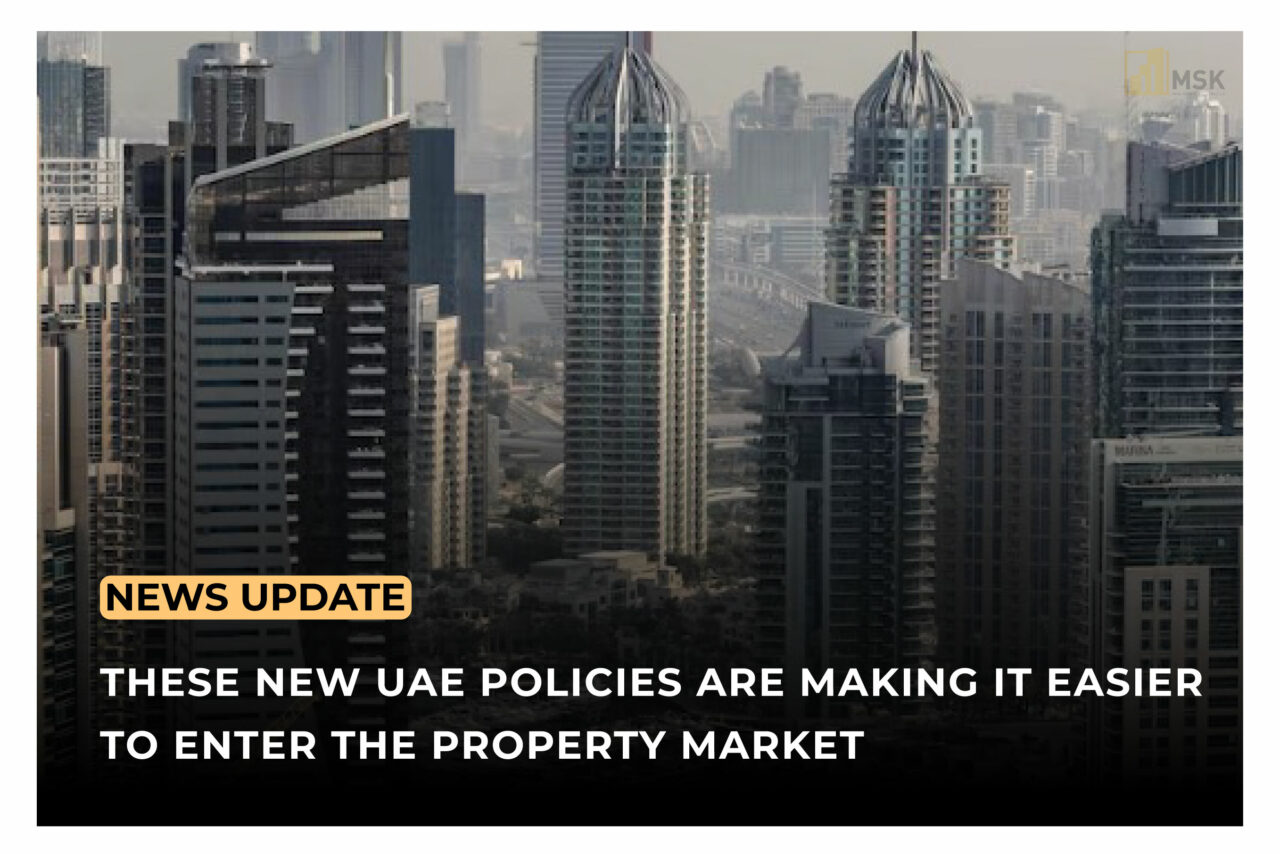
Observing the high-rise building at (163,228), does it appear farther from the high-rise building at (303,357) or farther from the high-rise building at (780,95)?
the high-rise building at (780,95)

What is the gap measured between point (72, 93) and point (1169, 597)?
11.9ft

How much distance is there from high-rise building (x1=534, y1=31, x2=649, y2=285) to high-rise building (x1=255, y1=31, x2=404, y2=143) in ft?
1.60

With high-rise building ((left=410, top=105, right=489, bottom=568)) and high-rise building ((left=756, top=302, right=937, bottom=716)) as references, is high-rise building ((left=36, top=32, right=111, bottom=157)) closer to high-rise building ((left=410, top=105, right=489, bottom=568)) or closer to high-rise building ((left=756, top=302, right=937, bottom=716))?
high-rise building ((left=410, top=105, right=489, bottom=568))

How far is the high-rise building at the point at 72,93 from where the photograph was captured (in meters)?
7.79

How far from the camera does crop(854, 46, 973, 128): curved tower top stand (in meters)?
8.97

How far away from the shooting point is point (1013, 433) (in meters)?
11.1

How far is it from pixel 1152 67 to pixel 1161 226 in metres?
2.10

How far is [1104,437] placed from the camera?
35.2 ft

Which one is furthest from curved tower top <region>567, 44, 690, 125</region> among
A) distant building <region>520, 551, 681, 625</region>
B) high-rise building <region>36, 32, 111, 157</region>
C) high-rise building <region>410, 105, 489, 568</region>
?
distant building <region>520, 551, 681, 625</region>

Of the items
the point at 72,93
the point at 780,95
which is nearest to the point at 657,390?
the point at 780,95

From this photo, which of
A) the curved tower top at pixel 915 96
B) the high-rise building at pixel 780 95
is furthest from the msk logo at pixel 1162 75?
the high-rise building at pixel 780 95

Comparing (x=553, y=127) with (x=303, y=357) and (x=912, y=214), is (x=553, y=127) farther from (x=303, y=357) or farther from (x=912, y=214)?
(x=303, y=357)

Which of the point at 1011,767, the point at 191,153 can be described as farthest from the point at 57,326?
the point at 1011,767

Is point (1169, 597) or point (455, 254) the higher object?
point (455, 254)
